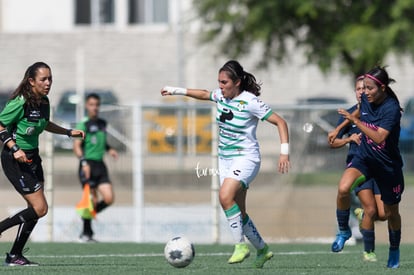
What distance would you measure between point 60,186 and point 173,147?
7.88 ft

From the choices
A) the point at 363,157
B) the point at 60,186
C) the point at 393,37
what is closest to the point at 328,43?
the point at 393,37

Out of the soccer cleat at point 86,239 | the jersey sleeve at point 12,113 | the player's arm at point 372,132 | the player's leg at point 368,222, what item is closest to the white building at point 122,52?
the soccer cleat at point 86,239

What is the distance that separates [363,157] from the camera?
1117 cm

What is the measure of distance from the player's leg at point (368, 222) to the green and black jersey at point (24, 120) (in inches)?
129

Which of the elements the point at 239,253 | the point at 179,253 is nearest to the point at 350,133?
the point at 239,253

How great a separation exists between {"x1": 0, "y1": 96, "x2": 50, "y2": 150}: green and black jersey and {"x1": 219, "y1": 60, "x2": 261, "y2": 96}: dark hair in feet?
5.72

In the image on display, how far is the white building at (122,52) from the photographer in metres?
37.9

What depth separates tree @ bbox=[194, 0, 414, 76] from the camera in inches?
1070

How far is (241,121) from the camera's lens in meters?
10.9

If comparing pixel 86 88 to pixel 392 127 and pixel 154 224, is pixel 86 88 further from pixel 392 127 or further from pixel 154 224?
pixel 392 127

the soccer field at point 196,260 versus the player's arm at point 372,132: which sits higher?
the player's arm at point 372,132

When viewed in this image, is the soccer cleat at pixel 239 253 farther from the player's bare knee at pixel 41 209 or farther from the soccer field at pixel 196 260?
the player's bare knee at pixel 41 209

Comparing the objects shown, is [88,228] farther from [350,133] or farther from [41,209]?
[41,209]

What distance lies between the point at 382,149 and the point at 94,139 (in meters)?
6.83
